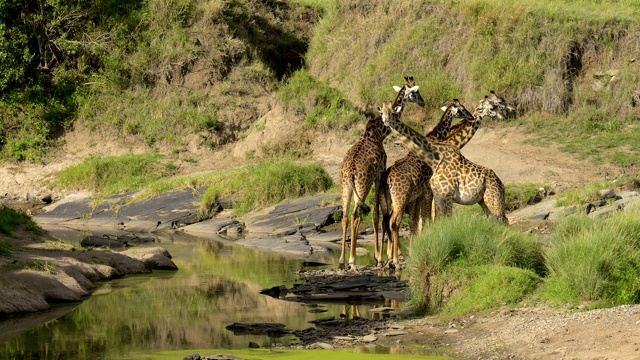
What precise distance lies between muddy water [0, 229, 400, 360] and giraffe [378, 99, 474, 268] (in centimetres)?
206

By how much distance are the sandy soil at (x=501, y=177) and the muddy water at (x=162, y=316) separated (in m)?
2.40

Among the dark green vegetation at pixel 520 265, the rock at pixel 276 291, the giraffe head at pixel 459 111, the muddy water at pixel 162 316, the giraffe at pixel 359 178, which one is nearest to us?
the dark green vegetation at pixel 520 265

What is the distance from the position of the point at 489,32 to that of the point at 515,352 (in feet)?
86.8

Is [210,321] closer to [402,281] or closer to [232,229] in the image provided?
[402,281]

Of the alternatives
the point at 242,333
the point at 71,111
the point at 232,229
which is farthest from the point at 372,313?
the point at 71,111

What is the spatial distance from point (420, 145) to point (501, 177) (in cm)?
982

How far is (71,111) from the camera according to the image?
127 feet

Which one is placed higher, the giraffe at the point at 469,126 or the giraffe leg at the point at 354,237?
the giraffe at the point at 469,126

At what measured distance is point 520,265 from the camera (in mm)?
14820

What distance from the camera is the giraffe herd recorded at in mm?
18438

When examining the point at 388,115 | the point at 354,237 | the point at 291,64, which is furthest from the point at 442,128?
the point at 291,64

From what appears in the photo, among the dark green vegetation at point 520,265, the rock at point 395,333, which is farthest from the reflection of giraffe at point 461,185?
the rock at point 395,333

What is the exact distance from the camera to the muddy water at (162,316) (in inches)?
516

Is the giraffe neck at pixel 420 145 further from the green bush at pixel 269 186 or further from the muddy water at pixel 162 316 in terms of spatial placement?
the green bush at pixel 269 186
